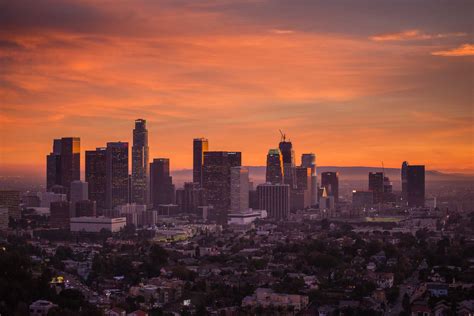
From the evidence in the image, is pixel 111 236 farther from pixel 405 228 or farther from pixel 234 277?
pixel 234 277

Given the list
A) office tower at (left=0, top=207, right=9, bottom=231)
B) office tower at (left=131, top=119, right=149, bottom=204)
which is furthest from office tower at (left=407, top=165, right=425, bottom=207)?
office tower at (left=0, top=207, right=9, bottom=231)

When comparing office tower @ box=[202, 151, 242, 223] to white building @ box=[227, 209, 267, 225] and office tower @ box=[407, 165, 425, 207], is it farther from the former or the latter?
office tower @ box=[407, 165, 425, 207]

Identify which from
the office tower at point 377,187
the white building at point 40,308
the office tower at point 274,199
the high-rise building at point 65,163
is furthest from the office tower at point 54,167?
the white building at point 40,308

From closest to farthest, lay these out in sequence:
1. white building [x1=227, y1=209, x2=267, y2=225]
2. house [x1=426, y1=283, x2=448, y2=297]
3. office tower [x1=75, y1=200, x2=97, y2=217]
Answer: house [x1=426, y1=283, x2=448, y2=297] → office tower [x1=75, y1=200, x2=97, y2=217] → white building [x1=227, y1=209, x2=267, y2=225]

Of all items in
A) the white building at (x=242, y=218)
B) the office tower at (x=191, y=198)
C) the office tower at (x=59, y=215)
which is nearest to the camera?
the office tower at (x=59, y=215)

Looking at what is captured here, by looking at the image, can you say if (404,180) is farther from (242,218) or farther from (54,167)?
(54,167)

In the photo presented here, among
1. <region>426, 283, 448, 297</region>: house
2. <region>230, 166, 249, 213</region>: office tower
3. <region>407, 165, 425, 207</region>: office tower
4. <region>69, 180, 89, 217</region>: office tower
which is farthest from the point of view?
<region>407, 165, 425, 207</region>: office tower

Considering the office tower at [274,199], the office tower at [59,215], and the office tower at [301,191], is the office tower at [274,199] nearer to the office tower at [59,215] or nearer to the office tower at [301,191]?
the office tower at [301,191]

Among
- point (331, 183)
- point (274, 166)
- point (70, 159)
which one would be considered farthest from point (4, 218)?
point (331, 183)
